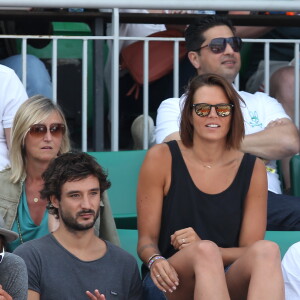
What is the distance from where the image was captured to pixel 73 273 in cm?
479

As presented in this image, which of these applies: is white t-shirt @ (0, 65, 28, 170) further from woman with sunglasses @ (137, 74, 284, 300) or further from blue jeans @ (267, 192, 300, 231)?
blue jeans @ (267, 192, 300, 231)

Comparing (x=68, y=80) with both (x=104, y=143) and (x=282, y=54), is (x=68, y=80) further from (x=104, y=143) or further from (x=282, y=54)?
(x=282, y=54)

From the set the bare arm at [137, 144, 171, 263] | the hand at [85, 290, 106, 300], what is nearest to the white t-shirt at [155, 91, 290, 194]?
the bare arm at [137, 144, 171, 263]

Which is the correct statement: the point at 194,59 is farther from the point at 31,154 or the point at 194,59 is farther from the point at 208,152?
the point at 31,154

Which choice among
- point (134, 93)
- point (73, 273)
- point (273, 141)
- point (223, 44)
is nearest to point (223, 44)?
point (223, 44)

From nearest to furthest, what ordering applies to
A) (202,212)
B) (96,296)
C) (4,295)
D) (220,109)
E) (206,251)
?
(4,295) → (96,296) → (206,251) → (202,212) → (220,109)

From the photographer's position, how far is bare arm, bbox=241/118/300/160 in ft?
20.1

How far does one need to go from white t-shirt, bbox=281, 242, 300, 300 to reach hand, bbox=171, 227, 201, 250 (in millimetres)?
467

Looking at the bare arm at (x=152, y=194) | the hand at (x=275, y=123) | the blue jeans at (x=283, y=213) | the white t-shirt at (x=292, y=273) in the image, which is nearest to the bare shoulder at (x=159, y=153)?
the bare arm at (x=152, y=194)

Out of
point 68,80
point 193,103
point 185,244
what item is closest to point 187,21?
point 68,80

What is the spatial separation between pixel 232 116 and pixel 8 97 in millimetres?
1462

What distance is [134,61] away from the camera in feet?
23.0

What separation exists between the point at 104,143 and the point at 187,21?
3.68 ft

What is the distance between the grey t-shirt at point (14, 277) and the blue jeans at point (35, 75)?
2.41m
